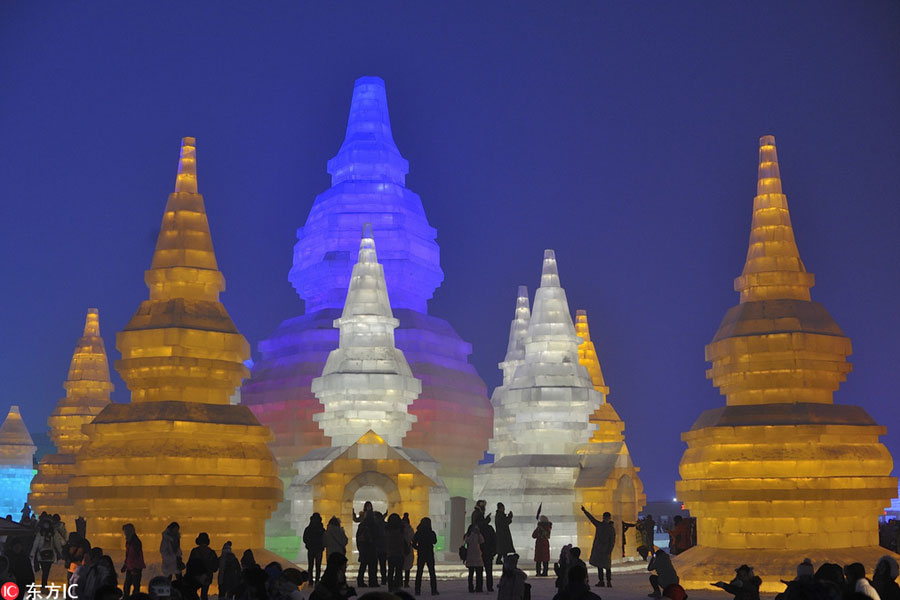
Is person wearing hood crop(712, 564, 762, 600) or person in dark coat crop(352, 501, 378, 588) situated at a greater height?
person in dark coat crop(352, 501, 378, 588)

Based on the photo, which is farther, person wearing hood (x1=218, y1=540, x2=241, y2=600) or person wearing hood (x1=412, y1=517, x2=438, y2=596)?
person wearing hood (x1=412, y1=517, x2=438, y2=596)

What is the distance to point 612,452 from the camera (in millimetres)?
40594

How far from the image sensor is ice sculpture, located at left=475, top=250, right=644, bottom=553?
131ft

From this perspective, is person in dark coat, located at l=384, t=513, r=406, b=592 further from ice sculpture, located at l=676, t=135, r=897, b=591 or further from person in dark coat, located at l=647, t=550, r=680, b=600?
ice sculpture, located at l=676, t=135, r=897, b=591

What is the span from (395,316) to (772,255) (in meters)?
24.5

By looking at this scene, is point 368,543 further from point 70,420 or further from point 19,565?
point 70,420

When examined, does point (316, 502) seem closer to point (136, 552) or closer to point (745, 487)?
point (745, 487)

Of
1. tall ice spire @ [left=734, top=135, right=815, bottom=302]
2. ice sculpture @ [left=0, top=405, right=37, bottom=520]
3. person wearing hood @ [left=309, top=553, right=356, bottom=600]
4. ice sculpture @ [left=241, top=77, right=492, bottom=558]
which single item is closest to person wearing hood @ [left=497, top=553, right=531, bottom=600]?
person wearing hood @ [left=309, top=553, right=356, bottom=600]

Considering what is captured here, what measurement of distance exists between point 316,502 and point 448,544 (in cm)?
1245

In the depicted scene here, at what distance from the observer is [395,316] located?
5259 centimetres

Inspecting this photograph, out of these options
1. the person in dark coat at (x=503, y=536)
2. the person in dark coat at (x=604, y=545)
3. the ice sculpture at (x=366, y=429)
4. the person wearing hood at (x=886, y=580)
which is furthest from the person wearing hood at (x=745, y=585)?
the ice sculpture at (x=366, y=429)

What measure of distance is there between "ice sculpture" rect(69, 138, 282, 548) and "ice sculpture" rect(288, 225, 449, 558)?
750cm

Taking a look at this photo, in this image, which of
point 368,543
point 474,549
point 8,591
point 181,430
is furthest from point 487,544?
point 8,591

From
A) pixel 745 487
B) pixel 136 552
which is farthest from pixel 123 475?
pixel 745 487
